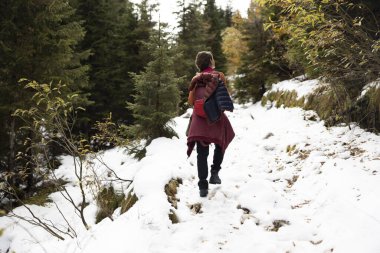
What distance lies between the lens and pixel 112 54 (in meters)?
19.6

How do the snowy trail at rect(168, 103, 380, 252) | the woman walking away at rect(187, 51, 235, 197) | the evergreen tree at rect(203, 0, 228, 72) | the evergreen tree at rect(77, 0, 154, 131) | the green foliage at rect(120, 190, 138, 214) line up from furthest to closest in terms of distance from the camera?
the evergreen tree at rect(203, 0, 228, 72) < the evergreen tree at rect(77, 0, 154, 131) < the green foliage at rect(120, 190, 138, 214) < the woman walking away at rect(187, 51, 235, 197) < the snowy trail at rect(168, 103, 380, 252)

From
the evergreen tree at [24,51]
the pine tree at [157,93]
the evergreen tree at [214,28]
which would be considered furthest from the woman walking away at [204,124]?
the evergreen tree at [214,28]

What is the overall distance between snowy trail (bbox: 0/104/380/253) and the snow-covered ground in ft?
0.04

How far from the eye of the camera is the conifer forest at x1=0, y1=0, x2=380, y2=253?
5.42 meters

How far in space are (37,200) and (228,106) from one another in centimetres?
740

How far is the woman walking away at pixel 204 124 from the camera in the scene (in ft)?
17.6

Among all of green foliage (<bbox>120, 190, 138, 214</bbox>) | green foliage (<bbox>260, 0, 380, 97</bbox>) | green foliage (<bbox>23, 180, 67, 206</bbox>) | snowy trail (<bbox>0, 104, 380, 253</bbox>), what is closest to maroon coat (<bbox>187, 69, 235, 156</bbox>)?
snowy trail (<bbox>0, 104, 380, 253</bbox>)

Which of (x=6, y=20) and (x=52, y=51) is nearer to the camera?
(x=6, y=20)

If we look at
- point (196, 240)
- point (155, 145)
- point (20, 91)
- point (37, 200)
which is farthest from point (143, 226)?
point (20, 91)

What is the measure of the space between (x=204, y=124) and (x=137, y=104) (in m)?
5.19

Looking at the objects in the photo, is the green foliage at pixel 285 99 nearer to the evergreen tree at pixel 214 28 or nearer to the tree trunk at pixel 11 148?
the tree trunk at pixel 11 148

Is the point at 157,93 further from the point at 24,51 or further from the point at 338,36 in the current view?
the point at 338,36

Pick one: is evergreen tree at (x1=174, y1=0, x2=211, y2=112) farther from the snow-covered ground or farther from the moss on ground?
the moss on ground

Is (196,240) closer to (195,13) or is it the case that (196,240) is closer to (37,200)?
(37,200)
